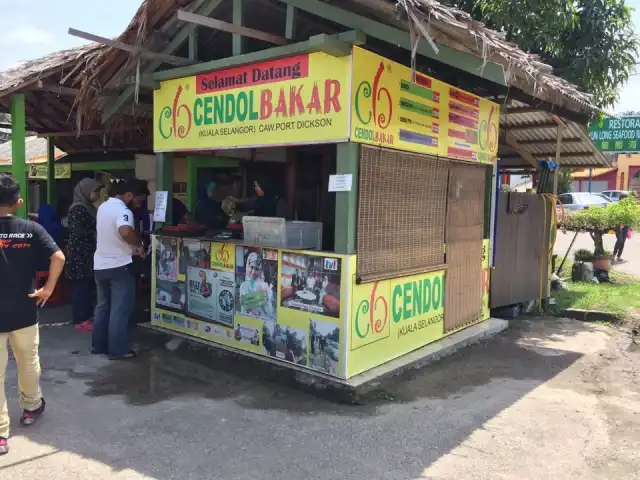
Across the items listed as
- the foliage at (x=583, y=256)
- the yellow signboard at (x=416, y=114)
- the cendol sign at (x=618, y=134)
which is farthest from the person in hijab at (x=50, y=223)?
the cendol sign at (x=618, y=134)

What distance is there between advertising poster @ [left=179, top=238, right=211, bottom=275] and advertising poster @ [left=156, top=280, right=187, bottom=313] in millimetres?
189

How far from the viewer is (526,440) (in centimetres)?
399

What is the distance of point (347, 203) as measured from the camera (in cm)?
459

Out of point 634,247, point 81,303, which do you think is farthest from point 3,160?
point 634,247

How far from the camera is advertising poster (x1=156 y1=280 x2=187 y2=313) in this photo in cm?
602

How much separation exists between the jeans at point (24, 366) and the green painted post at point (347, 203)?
2386 mm

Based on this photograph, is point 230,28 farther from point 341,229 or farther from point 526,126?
point 526,126

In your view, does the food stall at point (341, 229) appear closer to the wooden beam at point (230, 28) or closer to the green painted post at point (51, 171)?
the wooden beam at point (230, 28)

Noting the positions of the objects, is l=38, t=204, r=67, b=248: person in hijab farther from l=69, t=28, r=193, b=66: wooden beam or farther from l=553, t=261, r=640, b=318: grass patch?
l=553, t=261, r=640, b=318: grass patch

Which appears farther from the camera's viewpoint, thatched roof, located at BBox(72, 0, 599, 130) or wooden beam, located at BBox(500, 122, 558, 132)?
wooden beam, located at BBox(500, 122, 558, 132)

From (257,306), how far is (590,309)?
5363 millimetres

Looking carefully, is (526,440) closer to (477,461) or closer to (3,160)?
(477,461)

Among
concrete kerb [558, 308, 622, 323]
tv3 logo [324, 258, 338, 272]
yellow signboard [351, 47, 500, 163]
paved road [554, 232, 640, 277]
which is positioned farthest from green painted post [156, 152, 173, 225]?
paved road [554, 232, 640, 277]

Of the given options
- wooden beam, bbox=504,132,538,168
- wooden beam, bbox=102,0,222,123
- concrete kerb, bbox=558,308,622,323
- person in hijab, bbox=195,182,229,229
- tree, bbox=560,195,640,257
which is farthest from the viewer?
tree, bbox=560,195,640,257
